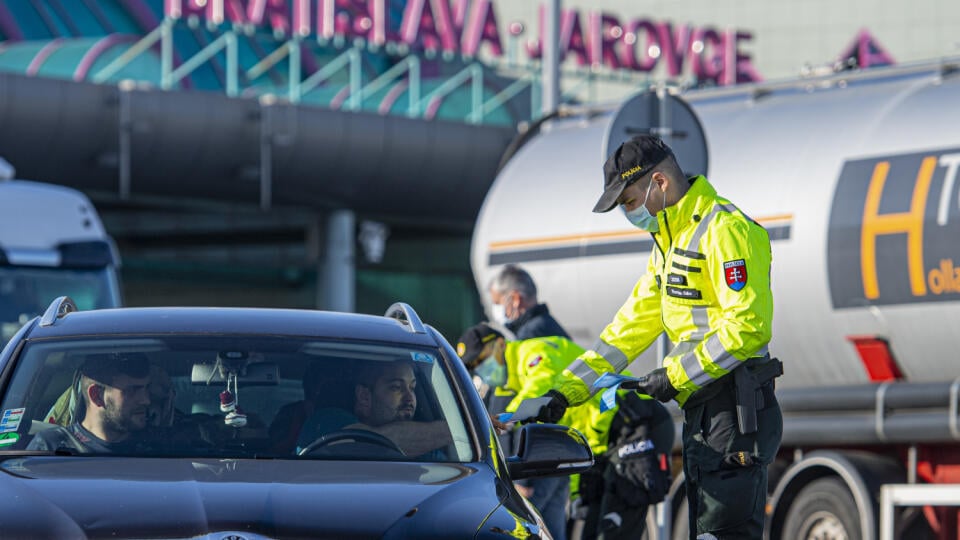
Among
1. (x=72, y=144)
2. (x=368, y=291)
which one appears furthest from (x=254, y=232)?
(x=72, y=144)

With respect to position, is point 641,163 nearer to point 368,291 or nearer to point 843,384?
point 843,384

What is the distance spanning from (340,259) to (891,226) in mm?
21066

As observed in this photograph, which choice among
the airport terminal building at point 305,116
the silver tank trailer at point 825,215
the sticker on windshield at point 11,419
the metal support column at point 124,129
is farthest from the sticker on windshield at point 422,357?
the metal support column at point 124,129

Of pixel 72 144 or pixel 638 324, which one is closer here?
pixel 638 324

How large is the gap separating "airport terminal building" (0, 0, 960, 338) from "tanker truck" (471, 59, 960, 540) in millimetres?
7599

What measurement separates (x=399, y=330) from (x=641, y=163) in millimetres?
967

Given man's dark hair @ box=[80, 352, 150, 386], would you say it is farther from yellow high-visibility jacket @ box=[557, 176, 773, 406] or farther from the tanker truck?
the tanker truck

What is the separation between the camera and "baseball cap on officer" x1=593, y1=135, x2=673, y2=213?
250 inches

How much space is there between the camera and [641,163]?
249 inches

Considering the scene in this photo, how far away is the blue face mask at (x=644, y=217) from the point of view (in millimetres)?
6387

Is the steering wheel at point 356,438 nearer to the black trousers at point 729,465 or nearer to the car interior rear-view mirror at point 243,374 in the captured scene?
the car interior rear-view mirror at point 243,374

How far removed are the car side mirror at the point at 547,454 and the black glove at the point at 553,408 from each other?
0.79 m

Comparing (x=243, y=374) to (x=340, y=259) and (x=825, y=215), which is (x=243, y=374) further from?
(x=340, y=259)

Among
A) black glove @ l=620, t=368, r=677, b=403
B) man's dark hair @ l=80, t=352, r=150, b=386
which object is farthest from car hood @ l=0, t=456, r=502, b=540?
black glove @ l=620, t=368, r=677, b=403
